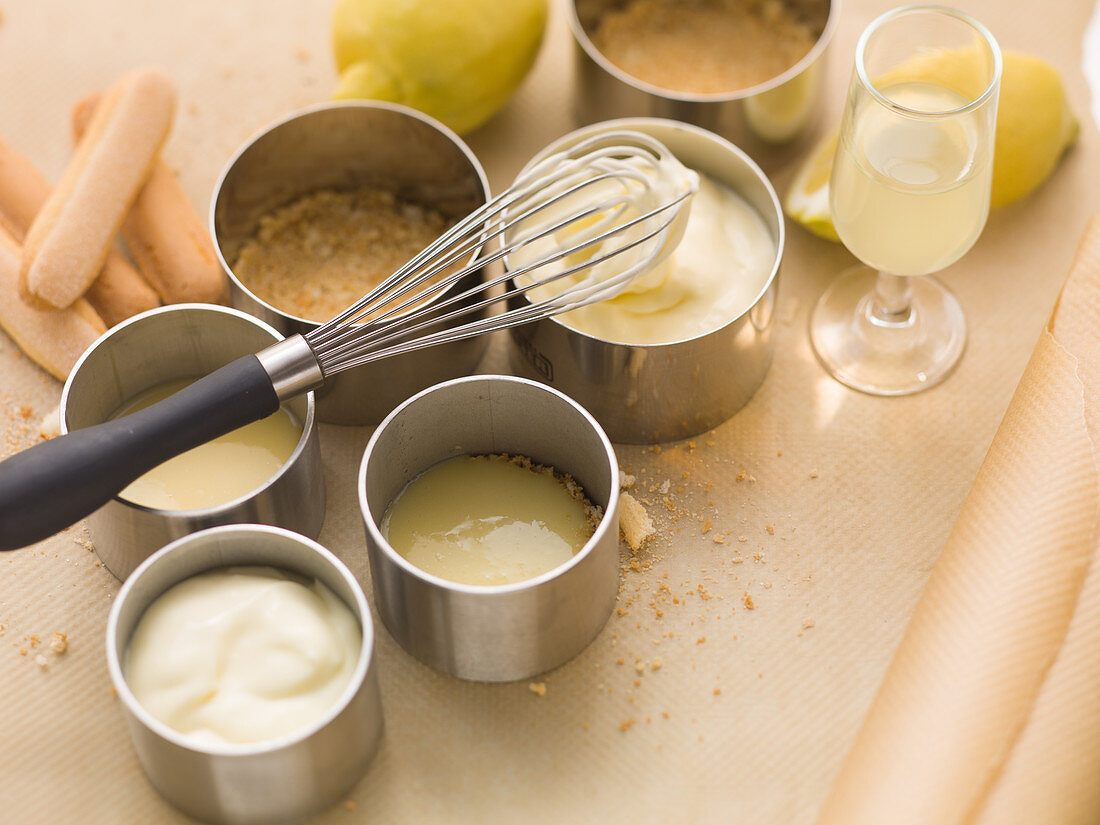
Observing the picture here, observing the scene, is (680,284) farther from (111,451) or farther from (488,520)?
(111,451)

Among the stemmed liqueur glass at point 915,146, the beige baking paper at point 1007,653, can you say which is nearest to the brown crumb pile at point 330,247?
the stemmed liqueur glass at point 915,146

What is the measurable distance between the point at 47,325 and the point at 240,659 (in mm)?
402

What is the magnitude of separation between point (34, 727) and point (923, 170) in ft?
2.64

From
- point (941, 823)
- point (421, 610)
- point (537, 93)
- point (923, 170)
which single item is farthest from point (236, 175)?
point (941, 823)

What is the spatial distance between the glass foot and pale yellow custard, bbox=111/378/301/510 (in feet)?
1.63

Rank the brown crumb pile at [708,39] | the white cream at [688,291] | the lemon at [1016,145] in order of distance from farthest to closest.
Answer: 1. the brown crumb pile at [708,39]
2. the lemon at [1016,145]
3. the white cream at [688,291]

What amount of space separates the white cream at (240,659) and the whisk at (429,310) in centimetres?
10

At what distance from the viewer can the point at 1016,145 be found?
1255 mm

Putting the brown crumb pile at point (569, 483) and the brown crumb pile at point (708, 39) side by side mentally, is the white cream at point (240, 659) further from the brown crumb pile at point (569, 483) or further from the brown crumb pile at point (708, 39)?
the brown crumb pile at point (708, 39)

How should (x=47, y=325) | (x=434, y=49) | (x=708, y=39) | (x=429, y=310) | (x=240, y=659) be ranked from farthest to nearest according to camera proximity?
(x=708, y=39) < (x=434, y=49) < (x=47, y=325) < (x=429, y=310) < (x=240, y=659)

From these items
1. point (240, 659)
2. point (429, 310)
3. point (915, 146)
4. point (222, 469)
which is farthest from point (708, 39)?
point (240, 659)

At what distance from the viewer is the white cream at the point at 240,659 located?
907 mm

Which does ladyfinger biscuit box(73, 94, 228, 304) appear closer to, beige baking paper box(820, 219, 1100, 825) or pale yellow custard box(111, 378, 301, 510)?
pale yellow custard box(111, 378, 301, 510)

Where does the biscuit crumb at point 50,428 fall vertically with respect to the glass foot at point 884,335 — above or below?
above
